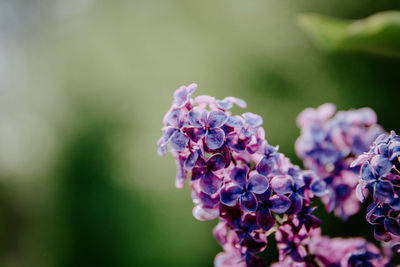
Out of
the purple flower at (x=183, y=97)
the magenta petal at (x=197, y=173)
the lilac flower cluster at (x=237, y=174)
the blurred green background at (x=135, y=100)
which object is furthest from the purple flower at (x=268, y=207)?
the blurred green background at (x=135, y=100)

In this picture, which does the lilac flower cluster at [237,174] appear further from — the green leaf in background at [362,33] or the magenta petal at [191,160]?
the green leaf in background at [362,33]

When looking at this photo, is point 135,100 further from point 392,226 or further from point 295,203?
point 392,226

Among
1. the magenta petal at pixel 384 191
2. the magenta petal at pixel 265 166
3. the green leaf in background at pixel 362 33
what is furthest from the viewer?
the green leaf in background at pixel 362 33

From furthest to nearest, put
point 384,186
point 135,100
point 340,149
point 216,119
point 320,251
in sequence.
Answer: point 135,100, point 340,149, point 320,251, point 216,119, point 384,186

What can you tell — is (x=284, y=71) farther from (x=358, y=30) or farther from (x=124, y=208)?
(x=358, y=30)

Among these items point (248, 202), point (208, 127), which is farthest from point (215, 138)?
point (248, 202)
